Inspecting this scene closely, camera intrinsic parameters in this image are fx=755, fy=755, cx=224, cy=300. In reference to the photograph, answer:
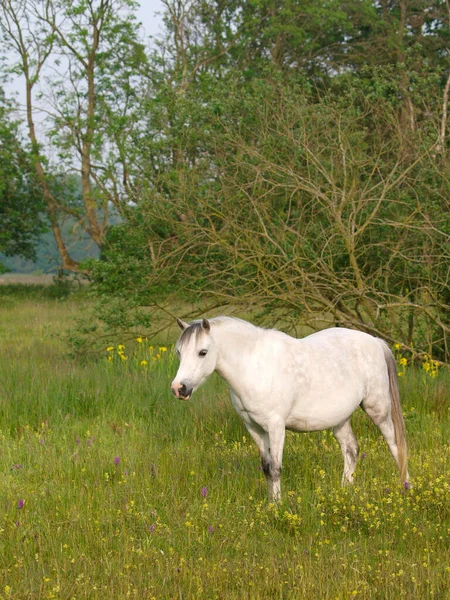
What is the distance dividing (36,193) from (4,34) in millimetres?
6090

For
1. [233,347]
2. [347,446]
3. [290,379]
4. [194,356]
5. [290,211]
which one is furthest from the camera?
[290,211]

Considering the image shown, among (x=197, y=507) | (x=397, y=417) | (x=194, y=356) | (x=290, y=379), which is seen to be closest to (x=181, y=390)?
(x=194, y=356)

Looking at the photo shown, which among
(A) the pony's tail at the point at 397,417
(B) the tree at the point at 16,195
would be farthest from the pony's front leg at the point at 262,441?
(B) the tree at the point at 16,195

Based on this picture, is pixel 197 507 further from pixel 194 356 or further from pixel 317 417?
pixel 317 417

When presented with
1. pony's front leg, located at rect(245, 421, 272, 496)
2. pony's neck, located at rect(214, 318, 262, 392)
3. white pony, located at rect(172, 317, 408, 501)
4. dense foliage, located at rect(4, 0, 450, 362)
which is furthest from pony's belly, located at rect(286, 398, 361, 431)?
dense foliage, located at rect(4, 0, 450, 362)

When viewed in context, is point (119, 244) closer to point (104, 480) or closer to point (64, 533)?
point (104, 480)

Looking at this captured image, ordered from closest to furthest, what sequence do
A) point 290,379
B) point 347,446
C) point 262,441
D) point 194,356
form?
point 194,356 → point 290,379 → point 262,441 → point 347,446

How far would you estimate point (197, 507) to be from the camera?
4.92 meters

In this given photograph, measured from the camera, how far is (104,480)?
217 inches

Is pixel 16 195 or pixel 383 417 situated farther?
pixel 16 195

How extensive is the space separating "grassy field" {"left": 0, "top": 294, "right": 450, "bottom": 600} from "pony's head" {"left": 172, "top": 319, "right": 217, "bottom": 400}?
767mm

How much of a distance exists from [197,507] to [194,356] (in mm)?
995

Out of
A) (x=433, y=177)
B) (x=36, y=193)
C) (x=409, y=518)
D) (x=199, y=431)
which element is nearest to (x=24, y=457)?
(x=199, y=431)

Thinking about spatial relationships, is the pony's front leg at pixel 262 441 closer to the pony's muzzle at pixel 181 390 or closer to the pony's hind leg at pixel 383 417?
the pony's muzzle at pixel 181 390
